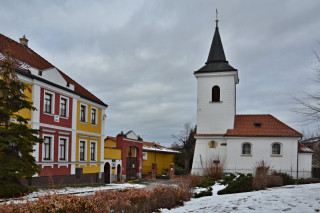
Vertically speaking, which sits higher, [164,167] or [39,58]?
[39,58]

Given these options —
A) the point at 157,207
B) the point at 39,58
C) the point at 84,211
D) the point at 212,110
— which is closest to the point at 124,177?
the point at 212,110

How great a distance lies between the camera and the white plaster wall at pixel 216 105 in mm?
34188

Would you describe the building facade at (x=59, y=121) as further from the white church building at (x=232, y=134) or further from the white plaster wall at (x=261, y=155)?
the white plaster wall at (x=261, y=155)

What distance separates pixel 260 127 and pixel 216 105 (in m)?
5.14

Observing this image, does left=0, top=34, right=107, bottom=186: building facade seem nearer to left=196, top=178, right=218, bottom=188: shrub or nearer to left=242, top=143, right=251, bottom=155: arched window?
left=196, top=178, right=218, bottom=188: shrub

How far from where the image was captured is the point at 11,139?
44.6ft

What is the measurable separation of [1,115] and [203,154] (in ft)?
76.2

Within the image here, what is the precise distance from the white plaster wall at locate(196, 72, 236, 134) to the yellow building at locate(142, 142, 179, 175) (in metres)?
10.0

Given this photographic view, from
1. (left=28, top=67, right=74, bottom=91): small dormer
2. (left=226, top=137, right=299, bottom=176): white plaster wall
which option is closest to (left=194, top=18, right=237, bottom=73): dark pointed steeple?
(left=226, top=137, right=299, bottom=176): white plaster wall

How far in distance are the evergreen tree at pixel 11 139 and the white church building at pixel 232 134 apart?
19108mm

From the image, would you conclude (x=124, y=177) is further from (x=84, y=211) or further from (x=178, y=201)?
(x=84, y=211)

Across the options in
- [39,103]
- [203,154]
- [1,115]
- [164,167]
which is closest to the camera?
[1,115]

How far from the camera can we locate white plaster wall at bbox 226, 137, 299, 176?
31323 mm

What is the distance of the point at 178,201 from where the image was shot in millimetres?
12250
